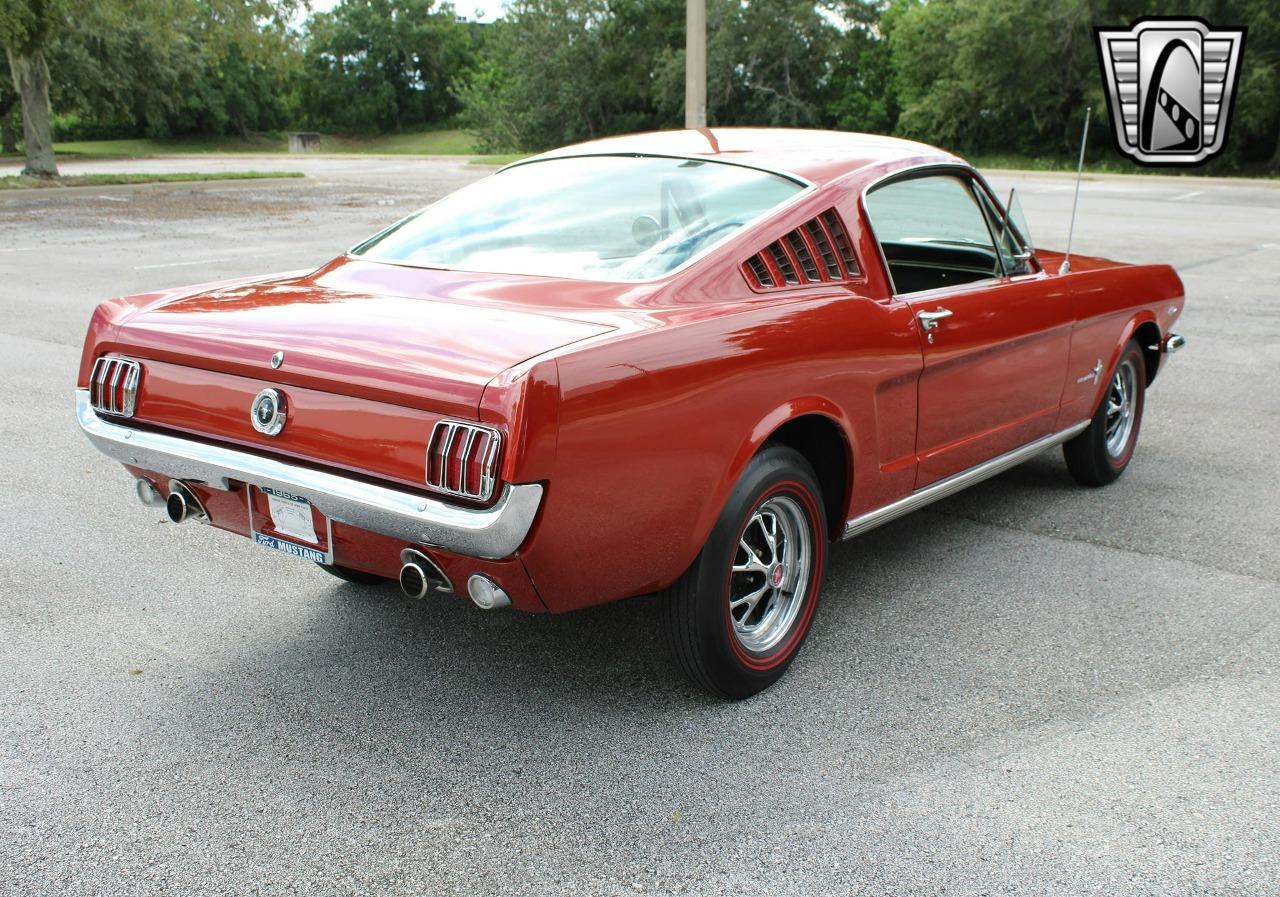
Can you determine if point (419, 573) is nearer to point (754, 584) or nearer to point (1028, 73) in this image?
point (754, 584)

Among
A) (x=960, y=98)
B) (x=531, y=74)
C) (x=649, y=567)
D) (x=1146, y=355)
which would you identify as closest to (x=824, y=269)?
(x=649, y=567)

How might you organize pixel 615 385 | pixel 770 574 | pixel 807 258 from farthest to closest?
pixel 807 258
pixel 770 574
pixel 615 385

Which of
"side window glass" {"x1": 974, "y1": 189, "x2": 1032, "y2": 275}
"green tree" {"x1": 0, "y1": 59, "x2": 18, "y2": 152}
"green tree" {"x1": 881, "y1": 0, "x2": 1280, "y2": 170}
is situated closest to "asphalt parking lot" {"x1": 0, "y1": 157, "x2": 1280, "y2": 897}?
"side window glass" {"x1": 974, "y1": 189, "x2": 1032, "y2": 275}

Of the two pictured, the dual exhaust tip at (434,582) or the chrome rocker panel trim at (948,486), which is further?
the chrome rocker panel trim at (948,486)

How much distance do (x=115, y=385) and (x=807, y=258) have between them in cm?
207

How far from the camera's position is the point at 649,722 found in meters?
3.37

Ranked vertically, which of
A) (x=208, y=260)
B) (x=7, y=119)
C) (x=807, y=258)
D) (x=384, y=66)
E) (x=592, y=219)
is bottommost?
(x=208, y=260)

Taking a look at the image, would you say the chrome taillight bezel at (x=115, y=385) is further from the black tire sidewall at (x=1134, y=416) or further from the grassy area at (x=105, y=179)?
the grassy area at (x=105, y=179)

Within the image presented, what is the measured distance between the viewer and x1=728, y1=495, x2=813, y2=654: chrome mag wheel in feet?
11.5

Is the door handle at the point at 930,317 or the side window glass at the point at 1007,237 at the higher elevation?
the side window glass at the point at 1007,237

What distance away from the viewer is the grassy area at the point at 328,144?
59.7 metres

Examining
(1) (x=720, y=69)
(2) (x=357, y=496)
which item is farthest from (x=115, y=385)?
(1) (x=720, y=69)

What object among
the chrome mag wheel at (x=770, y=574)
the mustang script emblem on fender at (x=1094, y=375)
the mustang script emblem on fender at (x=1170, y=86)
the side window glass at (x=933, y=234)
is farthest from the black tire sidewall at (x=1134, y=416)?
the mustang script emblem on fender at (x=1170, y=86)

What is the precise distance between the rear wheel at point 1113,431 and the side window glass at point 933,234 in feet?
3.31
